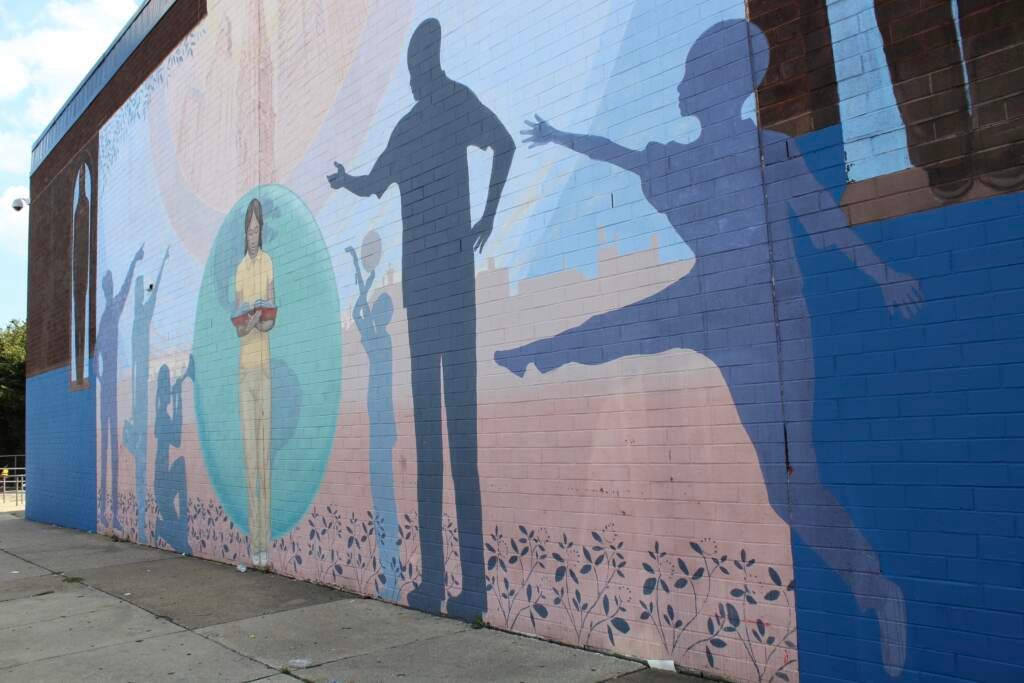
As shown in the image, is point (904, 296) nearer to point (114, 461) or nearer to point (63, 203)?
point (114, 461)

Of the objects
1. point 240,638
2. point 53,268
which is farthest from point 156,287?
point 240,638

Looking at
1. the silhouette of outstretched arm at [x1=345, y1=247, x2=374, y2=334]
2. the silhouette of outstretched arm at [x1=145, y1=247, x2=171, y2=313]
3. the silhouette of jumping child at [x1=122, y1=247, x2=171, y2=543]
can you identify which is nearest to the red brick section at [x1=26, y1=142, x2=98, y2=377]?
the silhouette of jumping child at [x1=122, y1=247, x2=171, y2=543]

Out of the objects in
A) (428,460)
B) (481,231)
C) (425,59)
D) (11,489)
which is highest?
(425,59)

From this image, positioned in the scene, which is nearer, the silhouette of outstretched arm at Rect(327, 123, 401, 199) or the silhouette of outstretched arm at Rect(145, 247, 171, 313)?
the silhouette of outstretched arm at Rect(327, 123, 401, 199)

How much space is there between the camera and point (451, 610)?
6809 mm

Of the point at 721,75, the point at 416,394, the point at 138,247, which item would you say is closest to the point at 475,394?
the point at 416,394

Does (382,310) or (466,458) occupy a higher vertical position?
(382,310)

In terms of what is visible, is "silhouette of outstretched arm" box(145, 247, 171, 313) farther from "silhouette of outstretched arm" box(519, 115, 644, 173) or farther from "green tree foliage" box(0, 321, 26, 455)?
"green tree foliage" box(0, 321, 26, 455)

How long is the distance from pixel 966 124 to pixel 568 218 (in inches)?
106

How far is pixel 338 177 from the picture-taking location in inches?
337

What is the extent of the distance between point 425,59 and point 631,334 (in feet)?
11.8

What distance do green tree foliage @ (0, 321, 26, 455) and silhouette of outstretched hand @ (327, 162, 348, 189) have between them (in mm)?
33573

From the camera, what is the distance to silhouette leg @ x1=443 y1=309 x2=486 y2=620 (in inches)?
260

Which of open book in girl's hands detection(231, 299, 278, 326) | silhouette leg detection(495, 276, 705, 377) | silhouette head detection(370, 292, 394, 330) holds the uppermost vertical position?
open book in girl's hands detection(231, 299, 278, 326)
